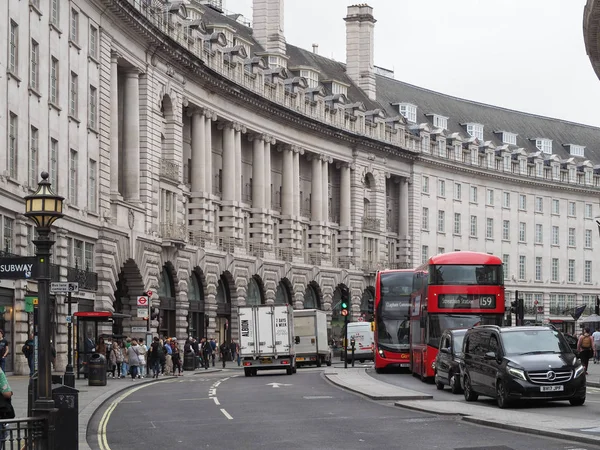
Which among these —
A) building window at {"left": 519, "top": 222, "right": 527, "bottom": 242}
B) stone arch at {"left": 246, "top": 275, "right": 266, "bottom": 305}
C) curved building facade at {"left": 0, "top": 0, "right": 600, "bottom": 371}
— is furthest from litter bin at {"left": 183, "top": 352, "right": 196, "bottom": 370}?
building window at {"left": 519, "top": 222, "right": 527, "bottom": 242}

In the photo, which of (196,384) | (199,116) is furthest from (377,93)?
(196,384)

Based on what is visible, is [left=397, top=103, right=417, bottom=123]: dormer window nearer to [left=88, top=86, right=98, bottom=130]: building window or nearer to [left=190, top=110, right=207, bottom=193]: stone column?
[left=190, top=110, right=207, bottom=193]: stone column

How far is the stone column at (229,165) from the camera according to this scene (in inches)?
3157

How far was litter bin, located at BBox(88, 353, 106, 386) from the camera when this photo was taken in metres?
43.0

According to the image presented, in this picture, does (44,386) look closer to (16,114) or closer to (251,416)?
(251,416)

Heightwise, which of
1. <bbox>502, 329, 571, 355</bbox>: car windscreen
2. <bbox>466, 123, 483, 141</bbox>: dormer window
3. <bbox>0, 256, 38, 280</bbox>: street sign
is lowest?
<bbox>502, 329, 571, 355</bbox>: car windscreen

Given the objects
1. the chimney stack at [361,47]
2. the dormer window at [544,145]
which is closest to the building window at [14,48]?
the chimney stack at [361,47]

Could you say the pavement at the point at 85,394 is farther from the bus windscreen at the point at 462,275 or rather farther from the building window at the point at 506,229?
the building window at the point at 506,229

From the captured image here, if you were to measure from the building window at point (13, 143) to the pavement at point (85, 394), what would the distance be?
23.5ft

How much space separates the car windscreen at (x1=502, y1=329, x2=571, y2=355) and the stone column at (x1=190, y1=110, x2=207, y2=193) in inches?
1814

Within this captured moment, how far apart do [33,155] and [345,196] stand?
164 feet

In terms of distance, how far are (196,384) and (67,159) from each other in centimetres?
1219

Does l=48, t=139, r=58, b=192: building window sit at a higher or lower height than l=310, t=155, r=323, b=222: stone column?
lower

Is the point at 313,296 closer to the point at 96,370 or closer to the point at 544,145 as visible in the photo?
the point at 544,145
